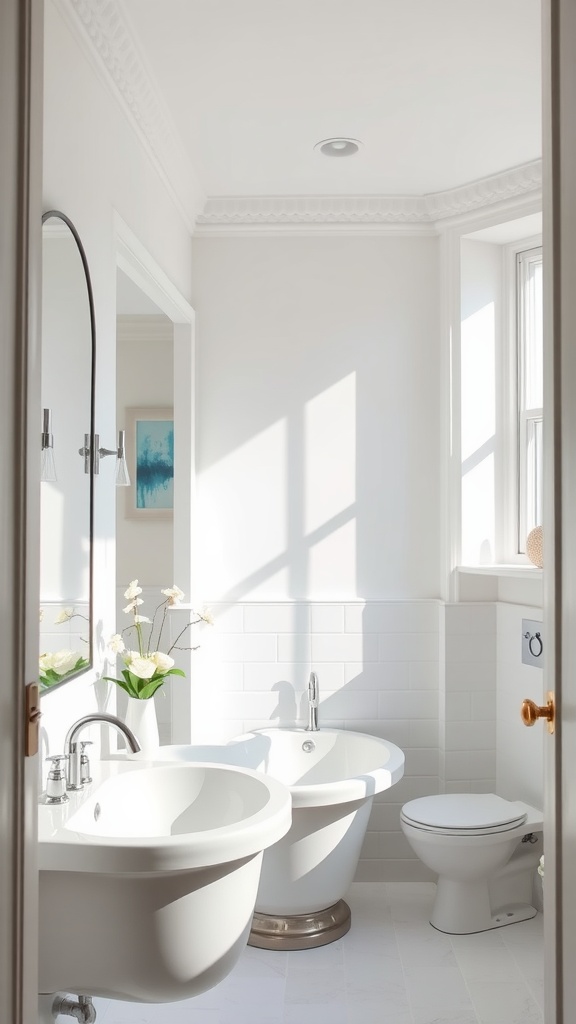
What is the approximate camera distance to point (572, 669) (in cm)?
120

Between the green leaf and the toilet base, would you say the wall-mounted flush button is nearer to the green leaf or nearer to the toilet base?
the toilet base

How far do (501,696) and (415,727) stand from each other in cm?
40

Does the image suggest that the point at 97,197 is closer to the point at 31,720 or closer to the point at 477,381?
the point at 31,720

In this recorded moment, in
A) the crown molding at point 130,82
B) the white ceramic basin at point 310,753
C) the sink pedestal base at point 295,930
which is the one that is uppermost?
the crown molding at point 130,82

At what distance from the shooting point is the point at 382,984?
284 cm

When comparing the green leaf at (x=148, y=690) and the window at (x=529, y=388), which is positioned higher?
the window at (x=529, y=388)

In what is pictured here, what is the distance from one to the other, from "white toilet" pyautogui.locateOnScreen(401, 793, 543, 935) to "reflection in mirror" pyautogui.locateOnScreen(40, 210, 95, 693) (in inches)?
62.1

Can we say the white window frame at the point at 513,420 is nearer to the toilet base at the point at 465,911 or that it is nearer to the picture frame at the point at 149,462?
the toilet base at the point at 465,911

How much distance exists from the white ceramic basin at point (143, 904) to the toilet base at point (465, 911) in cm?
160

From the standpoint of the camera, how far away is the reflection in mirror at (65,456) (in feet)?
6.55

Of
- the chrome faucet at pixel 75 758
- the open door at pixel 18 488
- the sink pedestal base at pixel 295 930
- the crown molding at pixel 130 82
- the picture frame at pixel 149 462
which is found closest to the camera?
the open door at pixel 18 488

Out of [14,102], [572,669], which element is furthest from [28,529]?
[572,669]

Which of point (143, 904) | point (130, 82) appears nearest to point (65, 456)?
point (143, 904)

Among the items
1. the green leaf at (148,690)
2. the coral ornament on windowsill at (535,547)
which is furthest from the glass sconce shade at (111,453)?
the coral ornament on windowsill at (535,547)
